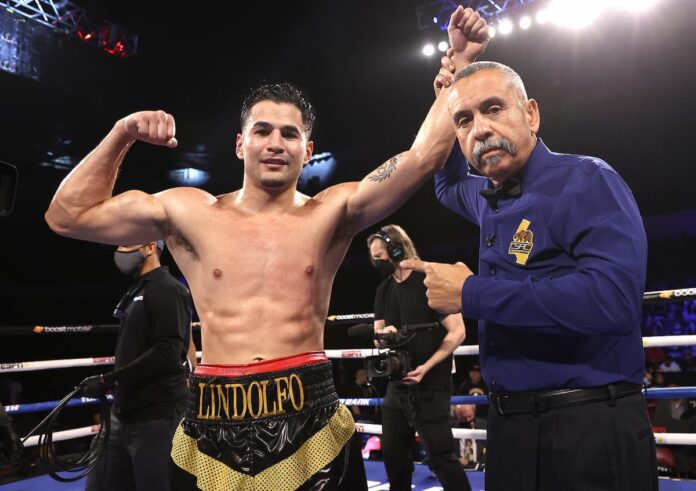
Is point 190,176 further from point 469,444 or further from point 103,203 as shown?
point 103,203

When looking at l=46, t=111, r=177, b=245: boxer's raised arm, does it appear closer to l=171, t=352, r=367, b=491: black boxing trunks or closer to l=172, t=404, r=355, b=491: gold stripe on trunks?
l=171, t=352, r=367, b=491: black boxing trunks

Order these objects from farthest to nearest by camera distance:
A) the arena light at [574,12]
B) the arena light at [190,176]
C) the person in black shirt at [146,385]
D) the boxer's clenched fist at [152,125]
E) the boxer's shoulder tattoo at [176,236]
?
the arena light at [190,176]
the arena light at [574,12]
the person in black shirt at [146,385]
the boxer's shoulder tattoo at [176,236]
the boxer's clenched fist at [152,125]

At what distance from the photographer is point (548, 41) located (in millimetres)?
7523

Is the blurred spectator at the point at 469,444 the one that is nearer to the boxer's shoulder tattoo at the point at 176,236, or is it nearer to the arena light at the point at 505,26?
the boxer's shoulder tattoo at the point at 176,236

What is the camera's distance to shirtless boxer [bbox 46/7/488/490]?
4.72 feet

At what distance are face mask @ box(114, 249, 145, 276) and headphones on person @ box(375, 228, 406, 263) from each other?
1.21m

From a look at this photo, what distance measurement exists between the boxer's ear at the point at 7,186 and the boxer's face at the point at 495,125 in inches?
53.5

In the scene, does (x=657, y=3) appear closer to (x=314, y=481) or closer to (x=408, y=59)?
(x=408, y=59)

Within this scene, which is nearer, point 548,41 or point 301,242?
point 301,242

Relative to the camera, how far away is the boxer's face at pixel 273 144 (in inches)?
64.7

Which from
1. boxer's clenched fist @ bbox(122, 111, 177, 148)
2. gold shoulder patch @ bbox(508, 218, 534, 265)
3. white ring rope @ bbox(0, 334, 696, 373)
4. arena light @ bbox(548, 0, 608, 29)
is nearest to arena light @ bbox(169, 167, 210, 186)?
arena light @ bbox(548, 0, 608, 29)

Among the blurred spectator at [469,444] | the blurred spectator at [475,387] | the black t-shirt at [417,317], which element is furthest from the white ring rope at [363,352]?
the blurred spectator at [475,387]

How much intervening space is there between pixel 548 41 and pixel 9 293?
1061 cm

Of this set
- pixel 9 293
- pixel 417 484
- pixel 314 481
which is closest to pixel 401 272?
pixel 417 484
